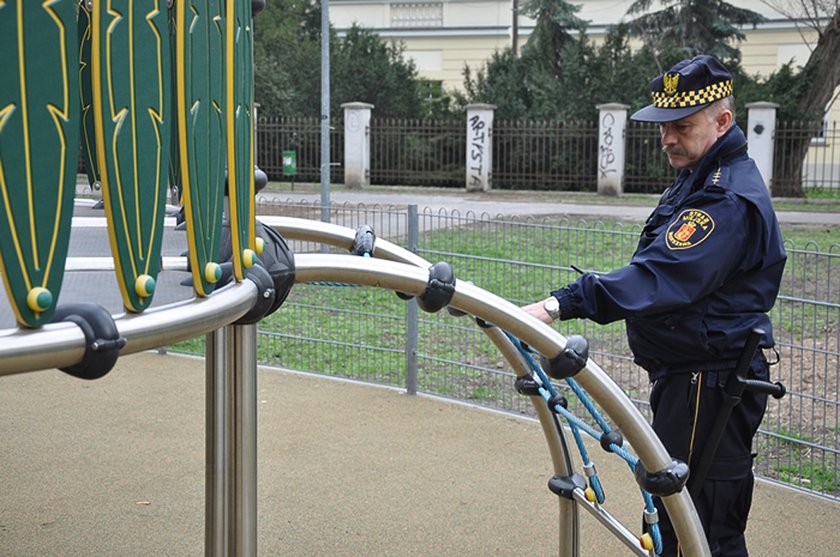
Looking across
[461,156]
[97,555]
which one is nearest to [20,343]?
[97,555]

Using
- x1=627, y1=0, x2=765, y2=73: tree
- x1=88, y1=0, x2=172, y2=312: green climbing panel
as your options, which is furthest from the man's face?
x1=627, y1=0, x2=765, y2=73: tree

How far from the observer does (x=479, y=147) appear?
2398 centimetres

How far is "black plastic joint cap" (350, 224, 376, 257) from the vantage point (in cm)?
338

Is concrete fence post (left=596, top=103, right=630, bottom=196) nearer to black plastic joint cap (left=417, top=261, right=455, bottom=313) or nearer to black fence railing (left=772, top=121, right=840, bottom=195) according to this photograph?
black fence railing (left=772, top=121, right=840, bottom=195)

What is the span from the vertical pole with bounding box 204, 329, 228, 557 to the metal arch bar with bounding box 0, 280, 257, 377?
0.49 meters

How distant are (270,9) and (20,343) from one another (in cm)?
2935

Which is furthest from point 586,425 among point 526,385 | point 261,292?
point 261,292

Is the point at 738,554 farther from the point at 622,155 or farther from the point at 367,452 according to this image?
the point at 622,155

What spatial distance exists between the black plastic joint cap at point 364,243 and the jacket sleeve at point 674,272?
60 cm

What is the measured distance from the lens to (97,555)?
423cm

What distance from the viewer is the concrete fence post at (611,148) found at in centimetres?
2284

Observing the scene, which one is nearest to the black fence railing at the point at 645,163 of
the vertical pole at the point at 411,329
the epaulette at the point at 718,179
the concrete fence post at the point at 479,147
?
the concrete fence post at the point at 479,147

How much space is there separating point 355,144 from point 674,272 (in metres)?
21.5

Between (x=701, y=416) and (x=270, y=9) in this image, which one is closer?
(x=701, y=416)
